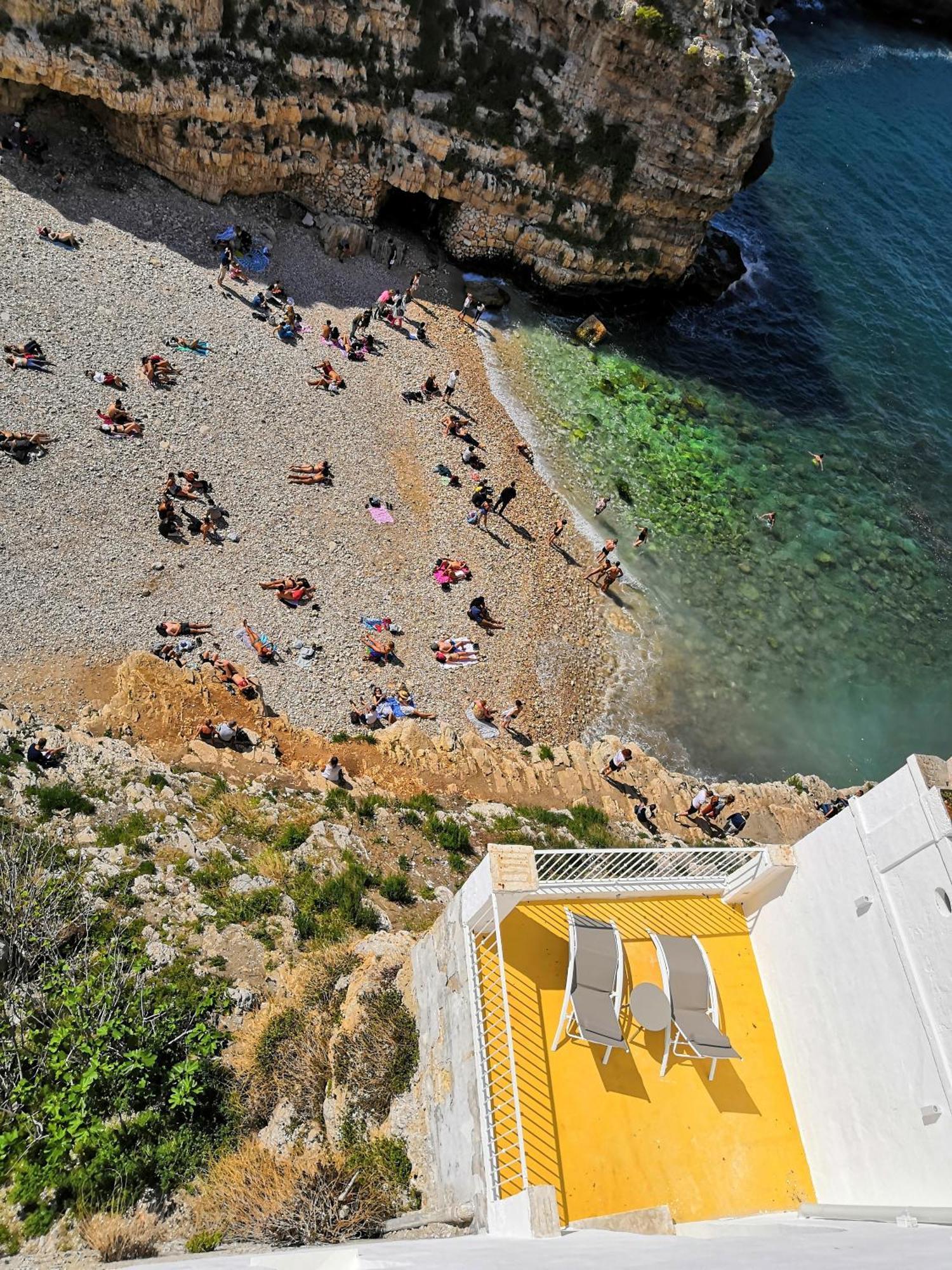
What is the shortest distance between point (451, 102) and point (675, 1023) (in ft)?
104

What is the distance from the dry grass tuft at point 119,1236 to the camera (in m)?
8.95

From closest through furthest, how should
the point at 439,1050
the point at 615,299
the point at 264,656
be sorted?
the point at 439,1050, the point at 264,656, the point at 615,299

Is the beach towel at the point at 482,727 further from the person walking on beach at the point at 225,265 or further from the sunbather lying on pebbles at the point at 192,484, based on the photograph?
the person walking on beach at the point at 225,265

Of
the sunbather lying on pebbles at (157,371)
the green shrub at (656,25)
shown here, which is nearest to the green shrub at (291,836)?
the sunbather lying on pebbles at (157,371)

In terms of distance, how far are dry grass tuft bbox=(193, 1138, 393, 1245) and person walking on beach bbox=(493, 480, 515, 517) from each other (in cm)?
1912

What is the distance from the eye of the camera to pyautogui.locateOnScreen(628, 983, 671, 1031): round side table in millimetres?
10133

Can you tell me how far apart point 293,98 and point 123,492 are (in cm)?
1670

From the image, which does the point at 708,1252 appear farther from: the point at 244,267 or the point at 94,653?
the point at 244,267

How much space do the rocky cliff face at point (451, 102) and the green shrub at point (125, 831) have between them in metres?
24.5

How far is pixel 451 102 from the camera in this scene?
3022cm

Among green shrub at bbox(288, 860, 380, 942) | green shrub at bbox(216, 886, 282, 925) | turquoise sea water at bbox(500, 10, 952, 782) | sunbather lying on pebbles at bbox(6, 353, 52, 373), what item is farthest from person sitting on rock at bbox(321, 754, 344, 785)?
sunbather lying on pebbles at bbox(6, 353, 52, 373)

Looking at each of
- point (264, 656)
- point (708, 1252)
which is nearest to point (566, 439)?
point (264, 656)

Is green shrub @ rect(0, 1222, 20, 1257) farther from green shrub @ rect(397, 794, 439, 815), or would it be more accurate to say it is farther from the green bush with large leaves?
green shrub @ rect(397, 794, 439, 815)

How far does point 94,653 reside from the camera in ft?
63.7
